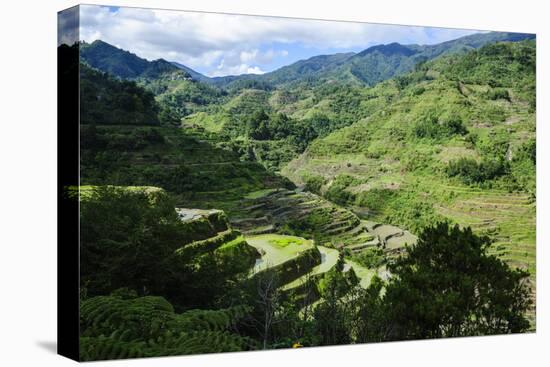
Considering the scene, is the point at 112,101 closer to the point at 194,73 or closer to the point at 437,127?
the point at 194,73

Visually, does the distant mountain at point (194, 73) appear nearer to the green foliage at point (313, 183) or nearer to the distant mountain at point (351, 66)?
the distant mountain at point (351, 66)

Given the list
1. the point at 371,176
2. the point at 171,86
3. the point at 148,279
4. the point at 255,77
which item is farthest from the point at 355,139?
the point at 148,279

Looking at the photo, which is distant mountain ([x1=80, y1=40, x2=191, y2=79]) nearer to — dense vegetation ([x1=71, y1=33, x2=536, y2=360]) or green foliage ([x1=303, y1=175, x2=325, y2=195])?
dense vegetation ([x1=71, y1=33, x2=536, y2=360])

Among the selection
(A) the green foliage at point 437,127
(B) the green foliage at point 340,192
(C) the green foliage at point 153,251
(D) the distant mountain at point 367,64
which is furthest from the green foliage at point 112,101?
(A) the green foliage at point 437,127

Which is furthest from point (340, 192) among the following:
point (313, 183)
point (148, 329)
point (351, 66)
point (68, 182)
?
point (68, 182)

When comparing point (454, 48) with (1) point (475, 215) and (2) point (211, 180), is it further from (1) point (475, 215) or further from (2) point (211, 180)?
(2) point (211, 180)
